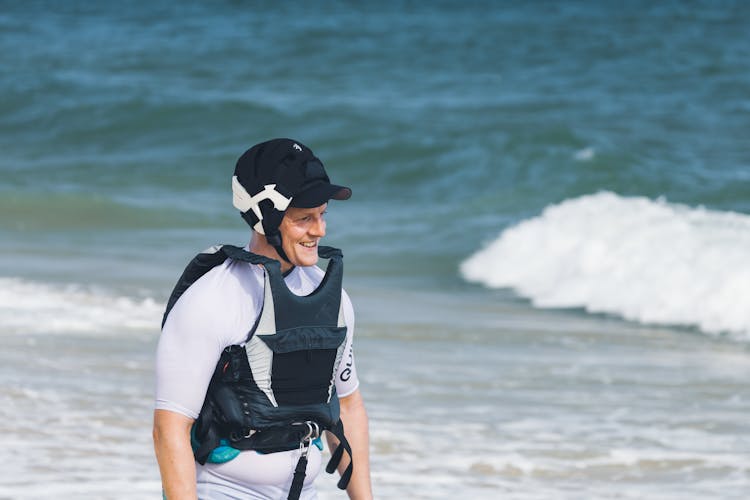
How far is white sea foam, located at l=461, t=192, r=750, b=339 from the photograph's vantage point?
1113 cm

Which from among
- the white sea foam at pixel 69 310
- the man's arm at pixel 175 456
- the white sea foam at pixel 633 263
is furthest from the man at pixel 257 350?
the white sea foam at pixel 633 263

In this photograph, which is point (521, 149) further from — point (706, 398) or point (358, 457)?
point (358, 457)

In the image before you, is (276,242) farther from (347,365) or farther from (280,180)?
(347,365)

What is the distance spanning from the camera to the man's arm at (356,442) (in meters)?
3.26

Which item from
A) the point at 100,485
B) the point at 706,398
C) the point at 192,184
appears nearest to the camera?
the point at 100,485

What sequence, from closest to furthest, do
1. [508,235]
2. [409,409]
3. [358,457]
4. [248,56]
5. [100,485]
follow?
[358,457], [100,485], [409,409], [508,235], [248,56]

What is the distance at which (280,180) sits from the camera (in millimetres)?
2938

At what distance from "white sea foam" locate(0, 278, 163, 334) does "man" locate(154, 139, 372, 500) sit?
18.3ft

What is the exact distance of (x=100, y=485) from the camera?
18.5 ft

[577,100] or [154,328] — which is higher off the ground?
[154,328]

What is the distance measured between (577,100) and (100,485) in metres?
19.5

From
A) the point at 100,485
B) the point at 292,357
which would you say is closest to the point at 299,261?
the point at 292,357

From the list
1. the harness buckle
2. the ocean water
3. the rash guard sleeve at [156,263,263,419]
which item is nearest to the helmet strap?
the rash guard sleeve at [156,263,263,419]

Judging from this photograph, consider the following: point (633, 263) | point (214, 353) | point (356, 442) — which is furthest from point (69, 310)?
point (214, 353)
